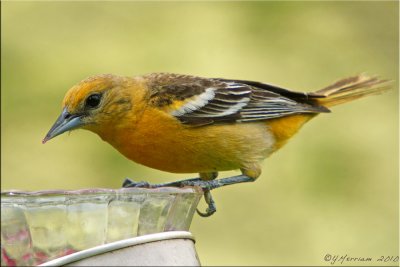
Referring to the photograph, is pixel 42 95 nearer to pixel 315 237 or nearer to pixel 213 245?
pixel 213 245

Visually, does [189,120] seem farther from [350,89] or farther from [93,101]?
[350,89]

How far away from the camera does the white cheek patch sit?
4020mm

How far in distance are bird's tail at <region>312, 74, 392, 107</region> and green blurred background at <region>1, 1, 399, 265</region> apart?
147cm

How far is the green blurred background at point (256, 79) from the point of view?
20.8 feet

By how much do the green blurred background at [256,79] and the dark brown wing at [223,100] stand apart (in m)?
1.76

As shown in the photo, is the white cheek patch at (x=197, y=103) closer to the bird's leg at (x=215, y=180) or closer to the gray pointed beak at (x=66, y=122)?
the bird's leg at (x=215, y=180)

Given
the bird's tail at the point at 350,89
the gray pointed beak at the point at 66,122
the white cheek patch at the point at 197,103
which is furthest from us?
the bird's tail at the point at 350,89

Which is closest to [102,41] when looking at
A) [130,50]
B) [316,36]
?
[130,50]

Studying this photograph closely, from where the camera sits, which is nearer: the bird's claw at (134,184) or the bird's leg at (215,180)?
the bird's claw at (134,184)

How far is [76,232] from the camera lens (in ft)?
7.48

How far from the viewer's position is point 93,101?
12.7 feet

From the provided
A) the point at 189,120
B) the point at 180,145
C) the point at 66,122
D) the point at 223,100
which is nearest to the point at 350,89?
the point at 223,100

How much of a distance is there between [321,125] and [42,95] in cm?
236

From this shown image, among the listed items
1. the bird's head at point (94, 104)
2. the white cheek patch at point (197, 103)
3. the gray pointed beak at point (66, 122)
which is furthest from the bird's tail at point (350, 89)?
the gray pointed beak at point (66, 122)
